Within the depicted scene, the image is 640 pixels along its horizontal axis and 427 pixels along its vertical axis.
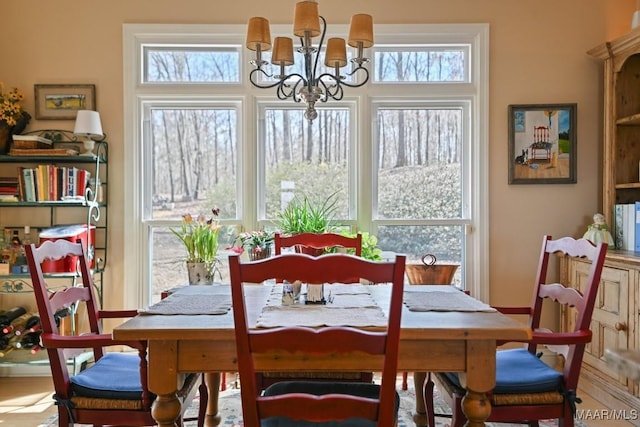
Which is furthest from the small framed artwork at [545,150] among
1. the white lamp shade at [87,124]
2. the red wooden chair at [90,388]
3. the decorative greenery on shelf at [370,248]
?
the white lamp shade at [87,124]

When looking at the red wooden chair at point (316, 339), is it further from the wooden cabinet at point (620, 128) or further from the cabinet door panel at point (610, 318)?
the wooden cabinet at point (620, 128)

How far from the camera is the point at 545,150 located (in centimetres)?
335

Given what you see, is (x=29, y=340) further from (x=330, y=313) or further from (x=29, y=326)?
(x=330, y=313)

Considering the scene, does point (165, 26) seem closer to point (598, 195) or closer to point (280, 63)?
point (280, 63)

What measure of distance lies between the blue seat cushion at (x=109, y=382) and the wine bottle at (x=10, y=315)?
1535 millimetres

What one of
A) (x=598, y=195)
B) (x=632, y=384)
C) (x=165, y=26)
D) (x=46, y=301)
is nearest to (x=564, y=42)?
(x=598, y=195)

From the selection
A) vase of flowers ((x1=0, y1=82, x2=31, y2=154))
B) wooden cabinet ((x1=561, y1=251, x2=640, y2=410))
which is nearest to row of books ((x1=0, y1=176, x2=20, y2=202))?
vase of flowers ((x1=0, y1=82, x2=31, y2=154))

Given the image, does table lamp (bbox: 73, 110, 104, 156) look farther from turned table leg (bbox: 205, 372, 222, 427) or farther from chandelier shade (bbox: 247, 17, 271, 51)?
turned table leg (bbox: 205, 372, 222, 427)

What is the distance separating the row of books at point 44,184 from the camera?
306 cm

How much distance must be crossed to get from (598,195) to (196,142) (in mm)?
2927

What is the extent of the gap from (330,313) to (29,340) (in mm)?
2437

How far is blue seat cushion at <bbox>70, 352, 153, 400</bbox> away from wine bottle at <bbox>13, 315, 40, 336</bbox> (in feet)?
4.63

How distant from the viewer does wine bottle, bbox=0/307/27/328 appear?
3.06 metres

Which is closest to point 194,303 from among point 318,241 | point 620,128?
point 318,241
